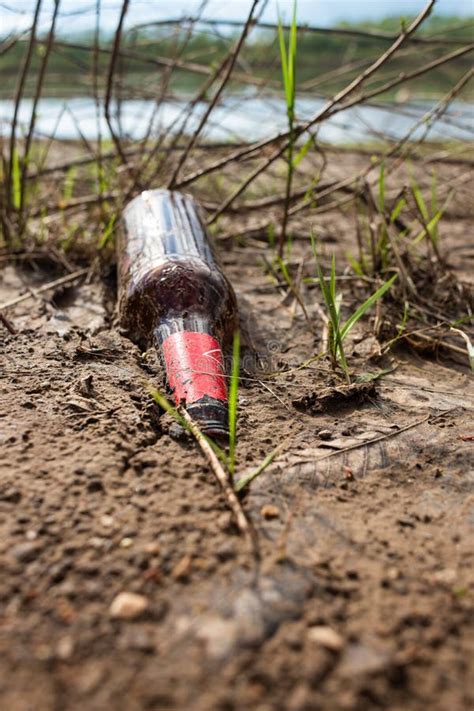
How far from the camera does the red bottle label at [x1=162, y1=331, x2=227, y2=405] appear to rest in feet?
5.58

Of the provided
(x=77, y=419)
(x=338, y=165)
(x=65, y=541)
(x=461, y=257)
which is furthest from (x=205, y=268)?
(x=338, y=165)

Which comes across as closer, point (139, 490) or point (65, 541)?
point (65, 541)

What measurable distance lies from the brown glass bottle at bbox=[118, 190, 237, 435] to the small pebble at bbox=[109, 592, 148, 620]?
1.70 feet

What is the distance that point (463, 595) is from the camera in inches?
46.7

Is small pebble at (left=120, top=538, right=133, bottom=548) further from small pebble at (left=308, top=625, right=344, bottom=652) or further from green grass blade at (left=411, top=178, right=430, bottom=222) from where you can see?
green grass blade at (left=411, top=178, right=430, bottom=222)

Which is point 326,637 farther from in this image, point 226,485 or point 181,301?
point 181,301

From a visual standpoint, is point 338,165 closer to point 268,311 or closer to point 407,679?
point 268,311

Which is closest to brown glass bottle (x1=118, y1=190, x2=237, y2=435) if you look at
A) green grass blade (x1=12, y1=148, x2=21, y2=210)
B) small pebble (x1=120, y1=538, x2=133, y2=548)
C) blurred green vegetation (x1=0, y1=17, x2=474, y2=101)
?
small pebble (x1=120, y1=538, x2=133, y2=548)

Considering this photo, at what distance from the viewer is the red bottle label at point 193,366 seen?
1700 mm

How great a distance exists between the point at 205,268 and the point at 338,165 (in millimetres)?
3448

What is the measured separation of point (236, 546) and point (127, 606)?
0.81 ft

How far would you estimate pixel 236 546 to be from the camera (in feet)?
4.15

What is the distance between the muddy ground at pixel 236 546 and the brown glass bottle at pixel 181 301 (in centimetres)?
9

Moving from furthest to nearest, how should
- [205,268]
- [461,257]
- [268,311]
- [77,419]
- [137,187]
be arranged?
1. [461,257]
2. [137,187]
3. [268,311]
4. [205,268]
5. [77,419]
